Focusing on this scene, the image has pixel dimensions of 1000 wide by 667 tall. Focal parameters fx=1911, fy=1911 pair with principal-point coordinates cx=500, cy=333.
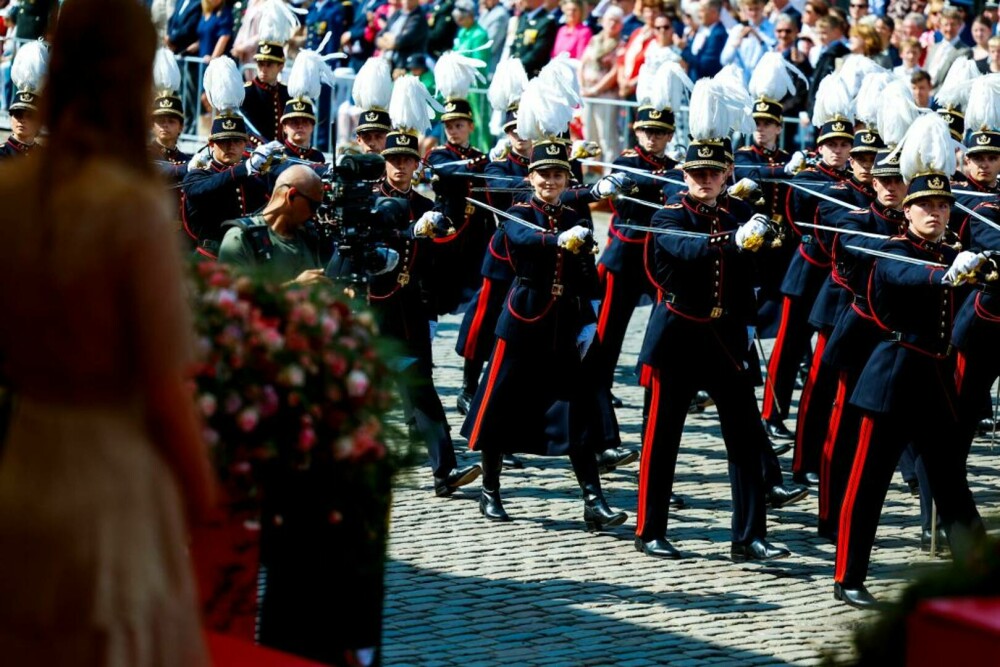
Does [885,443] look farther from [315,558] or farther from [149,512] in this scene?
[149,512]

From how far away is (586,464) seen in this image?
918 centimetres

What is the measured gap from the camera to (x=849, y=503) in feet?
26.4

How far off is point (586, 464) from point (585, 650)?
217 centimetres

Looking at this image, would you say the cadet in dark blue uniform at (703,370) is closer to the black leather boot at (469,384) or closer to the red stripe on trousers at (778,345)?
the red stripe on trousers at (778,345)

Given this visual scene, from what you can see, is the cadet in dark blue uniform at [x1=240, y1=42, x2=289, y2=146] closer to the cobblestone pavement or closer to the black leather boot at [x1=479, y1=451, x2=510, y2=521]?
the cobblestone pavement

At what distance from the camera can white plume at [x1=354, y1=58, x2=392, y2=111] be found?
11906 mm

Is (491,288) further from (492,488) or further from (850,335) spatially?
(850,335)

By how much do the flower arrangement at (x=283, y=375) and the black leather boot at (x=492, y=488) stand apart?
14.4 feet

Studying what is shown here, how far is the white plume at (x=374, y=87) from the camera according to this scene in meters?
11.9

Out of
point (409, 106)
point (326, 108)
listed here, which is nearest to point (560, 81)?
point (409, 106)

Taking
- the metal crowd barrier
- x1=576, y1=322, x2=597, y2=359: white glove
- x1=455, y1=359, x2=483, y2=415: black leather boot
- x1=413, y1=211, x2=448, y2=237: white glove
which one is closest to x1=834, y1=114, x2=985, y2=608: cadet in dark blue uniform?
x1=576, y1=322, x2=597, y2=359: white glove

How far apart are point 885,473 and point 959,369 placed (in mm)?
1838

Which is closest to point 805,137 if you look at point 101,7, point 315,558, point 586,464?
point 586,464

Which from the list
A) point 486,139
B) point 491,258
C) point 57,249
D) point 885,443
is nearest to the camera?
point 57,249
